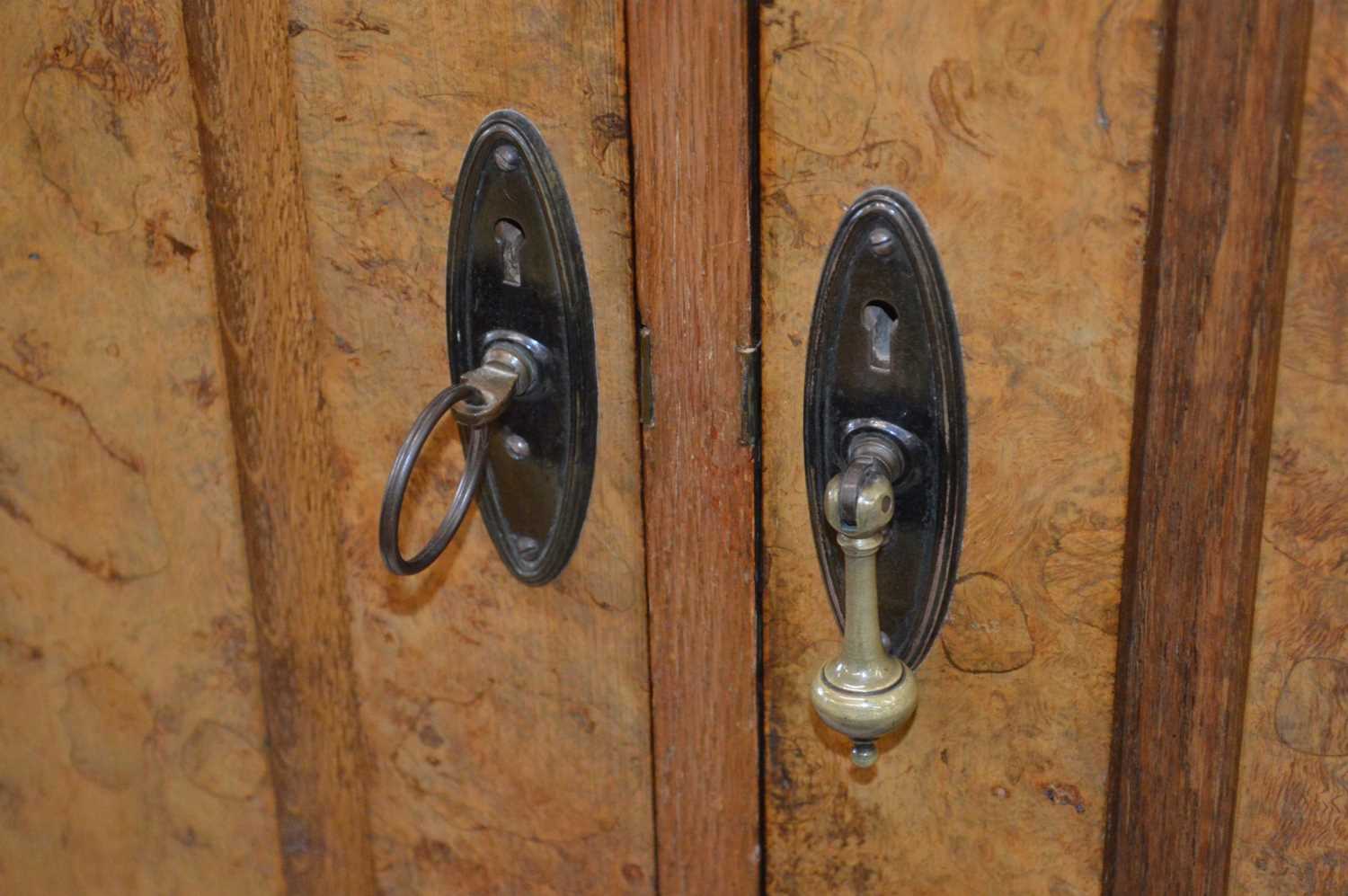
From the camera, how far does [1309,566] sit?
2.17 feet

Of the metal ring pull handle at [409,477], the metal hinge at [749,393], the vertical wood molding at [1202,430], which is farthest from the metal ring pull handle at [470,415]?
the vertical wood molding at [1202,430]

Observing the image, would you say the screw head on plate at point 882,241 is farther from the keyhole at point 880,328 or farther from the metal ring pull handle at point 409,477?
the metal ring pull handle at point 409,477

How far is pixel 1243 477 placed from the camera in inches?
25.7

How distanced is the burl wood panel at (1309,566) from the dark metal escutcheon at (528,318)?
1.06 ft

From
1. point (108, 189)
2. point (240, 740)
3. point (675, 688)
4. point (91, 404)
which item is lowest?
point (240, 740)

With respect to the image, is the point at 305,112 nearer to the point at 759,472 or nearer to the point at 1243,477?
the point at 759,472

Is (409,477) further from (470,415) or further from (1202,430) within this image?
(1202,430)

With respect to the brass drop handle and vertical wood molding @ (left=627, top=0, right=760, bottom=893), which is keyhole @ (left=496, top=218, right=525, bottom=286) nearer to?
vertical wood molding @ (left=627, top=0, right=760, bottom=893)

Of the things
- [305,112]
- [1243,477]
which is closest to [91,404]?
[305,112]

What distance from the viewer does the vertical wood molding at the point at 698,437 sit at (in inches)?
27.4

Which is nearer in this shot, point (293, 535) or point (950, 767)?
point (950, 767)

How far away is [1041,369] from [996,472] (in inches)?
2.1

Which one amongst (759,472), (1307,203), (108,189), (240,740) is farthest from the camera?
(240,740)

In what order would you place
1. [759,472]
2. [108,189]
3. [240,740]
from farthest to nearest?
[240,740]
[108,189]
[759,472]
